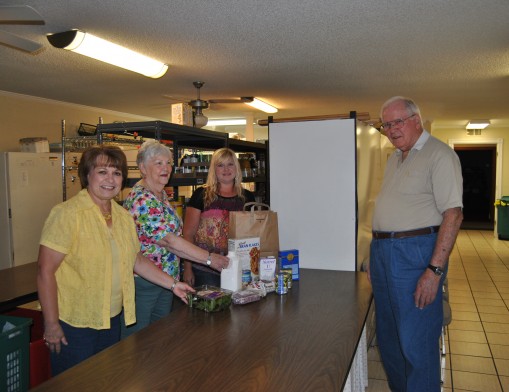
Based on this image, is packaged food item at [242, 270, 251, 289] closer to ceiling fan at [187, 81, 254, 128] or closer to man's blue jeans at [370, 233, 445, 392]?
man's blue jeans at [370, 233, 445, 392]

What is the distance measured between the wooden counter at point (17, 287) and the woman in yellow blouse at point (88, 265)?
0.72 meters

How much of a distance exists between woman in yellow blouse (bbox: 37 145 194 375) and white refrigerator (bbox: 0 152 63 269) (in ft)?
13.6

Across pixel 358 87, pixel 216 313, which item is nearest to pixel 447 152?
pixel 216 313

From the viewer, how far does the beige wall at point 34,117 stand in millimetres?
5812

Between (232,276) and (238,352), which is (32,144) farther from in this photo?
(238,352)

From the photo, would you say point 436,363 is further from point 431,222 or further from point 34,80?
point 34,80

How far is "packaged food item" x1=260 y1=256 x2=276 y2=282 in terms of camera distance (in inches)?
88.9

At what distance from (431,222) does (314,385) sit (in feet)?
3.52

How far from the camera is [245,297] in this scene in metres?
2.01

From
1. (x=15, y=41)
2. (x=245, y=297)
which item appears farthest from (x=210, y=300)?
(x=15, y=41)

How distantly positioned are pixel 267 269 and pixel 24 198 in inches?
176

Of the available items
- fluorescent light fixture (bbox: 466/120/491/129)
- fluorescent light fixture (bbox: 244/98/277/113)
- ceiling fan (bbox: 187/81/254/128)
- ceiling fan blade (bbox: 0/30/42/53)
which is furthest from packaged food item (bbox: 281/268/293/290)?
fluorescent light fixture (bbox: 466/120/491/129)

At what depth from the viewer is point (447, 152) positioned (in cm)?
201

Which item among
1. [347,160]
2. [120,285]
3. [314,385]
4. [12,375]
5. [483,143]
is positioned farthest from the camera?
[483,143]
